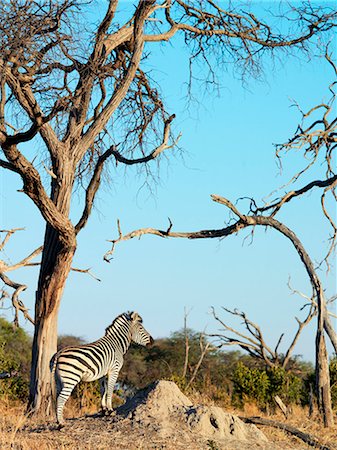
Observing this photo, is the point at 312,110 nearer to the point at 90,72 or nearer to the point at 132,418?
the point at 90,72

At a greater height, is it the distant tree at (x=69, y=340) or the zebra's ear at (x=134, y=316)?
the distant tree at (x=69, y=340)

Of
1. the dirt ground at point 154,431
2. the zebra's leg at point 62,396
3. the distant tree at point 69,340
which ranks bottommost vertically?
the dirt ground at point 154,431

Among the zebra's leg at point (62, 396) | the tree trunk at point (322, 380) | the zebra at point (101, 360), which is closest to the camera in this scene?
the zebra's leg at point (62, 396)

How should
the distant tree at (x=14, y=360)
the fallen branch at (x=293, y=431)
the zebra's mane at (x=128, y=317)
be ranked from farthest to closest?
the distant tree at (x=14, y=360), the zebra's mane at (x=128, y=317), the fallen branch at (x=293, y=431)

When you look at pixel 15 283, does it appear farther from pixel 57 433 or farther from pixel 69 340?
pixel 69 340

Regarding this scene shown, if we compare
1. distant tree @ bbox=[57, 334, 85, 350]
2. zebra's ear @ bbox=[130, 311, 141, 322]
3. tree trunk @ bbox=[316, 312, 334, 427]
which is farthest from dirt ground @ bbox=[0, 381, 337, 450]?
distant tree @ bbox=[57, 334, 85, 350]

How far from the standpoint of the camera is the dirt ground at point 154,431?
30.6 feet

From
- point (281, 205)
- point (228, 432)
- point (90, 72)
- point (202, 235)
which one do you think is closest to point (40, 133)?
point (90, 72)

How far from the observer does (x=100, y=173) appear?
14953mm

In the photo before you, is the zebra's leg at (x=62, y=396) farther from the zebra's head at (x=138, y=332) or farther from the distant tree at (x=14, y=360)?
the distant tree at (x=14, y=360)

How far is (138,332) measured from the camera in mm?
12188

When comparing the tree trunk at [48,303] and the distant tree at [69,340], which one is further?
the distant tree at [69,340]

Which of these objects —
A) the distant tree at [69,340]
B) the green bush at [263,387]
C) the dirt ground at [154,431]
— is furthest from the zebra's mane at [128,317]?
the distant tree at [69,340]

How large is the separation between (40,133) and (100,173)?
5.20 feet
